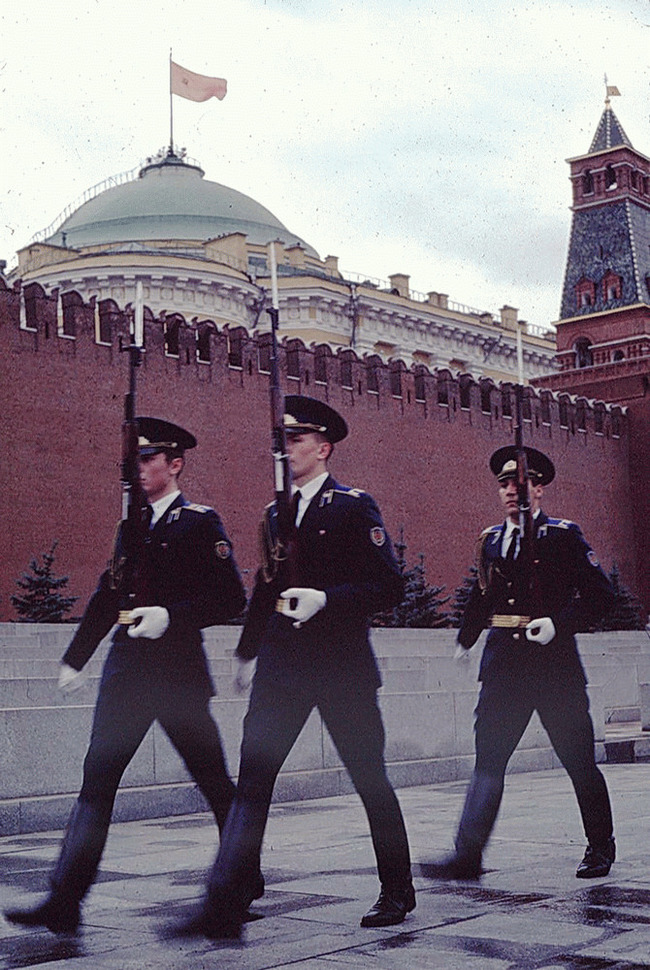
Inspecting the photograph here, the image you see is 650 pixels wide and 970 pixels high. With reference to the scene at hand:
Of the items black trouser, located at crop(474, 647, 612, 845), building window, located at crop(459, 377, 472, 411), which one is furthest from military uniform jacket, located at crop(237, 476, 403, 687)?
building window, located at crop(459, 377, 472, 411)

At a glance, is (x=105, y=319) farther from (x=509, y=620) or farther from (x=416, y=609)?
(x=509, y=620)

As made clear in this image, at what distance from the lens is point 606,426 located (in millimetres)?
35781

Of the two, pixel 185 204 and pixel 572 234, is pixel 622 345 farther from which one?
pixel 185 204

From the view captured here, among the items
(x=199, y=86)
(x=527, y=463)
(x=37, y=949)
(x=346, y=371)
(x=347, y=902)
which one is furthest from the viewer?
(x=346, y=371)

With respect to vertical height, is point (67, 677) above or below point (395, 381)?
below

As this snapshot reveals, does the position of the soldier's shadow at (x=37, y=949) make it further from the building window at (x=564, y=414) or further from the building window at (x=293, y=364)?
the building window at (x=564, y=414)

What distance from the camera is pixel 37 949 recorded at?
13.5ft

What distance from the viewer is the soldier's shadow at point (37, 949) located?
13.0 ft

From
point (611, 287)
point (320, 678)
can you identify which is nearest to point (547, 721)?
point (320, 678)

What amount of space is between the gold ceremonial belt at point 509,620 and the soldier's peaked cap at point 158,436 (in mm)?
1384

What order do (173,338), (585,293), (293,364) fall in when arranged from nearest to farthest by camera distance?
(173,338) → (293,364) → (585,293)

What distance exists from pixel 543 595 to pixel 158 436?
1596mm

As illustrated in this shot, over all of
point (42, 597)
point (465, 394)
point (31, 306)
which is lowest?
point (42, 597)

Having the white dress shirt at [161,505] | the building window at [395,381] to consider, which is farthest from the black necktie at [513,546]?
the building window at [395,381]
